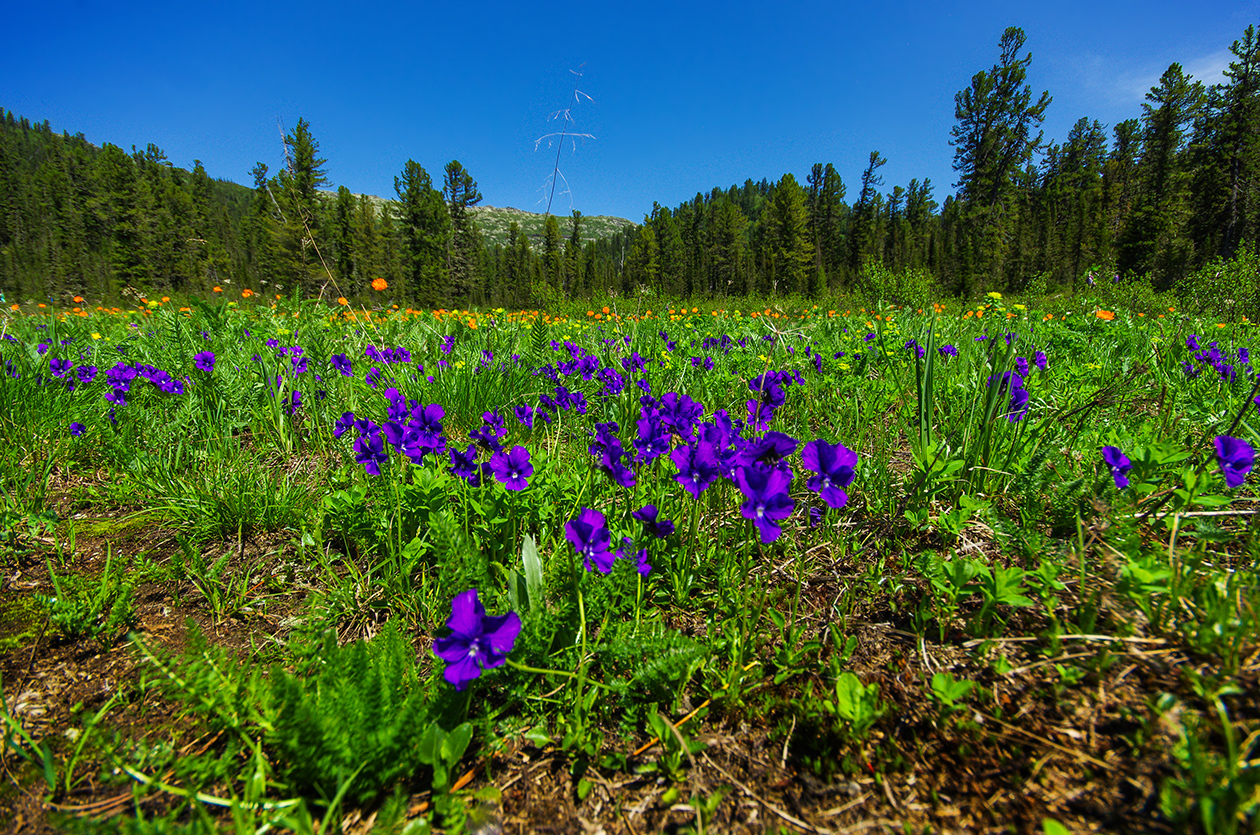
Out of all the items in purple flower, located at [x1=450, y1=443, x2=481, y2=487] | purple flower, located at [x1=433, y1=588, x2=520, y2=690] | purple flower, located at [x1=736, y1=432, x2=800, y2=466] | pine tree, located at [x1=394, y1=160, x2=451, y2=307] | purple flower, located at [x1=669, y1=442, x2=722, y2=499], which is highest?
pine tree, located at [x1=394, y1=160, x2=451, y2=307]

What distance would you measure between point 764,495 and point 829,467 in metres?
0.21

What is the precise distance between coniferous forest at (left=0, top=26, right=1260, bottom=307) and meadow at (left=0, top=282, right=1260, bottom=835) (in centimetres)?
339

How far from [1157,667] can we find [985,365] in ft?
5.66

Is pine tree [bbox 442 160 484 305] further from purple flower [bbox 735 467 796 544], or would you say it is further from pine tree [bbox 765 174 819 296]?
purple flower [bbox 735 467 796 544]

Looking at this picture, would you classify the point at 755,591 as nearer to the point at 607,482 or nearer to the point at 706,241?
the point at 607,482

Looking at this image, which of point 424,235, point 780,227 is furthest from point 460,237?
point 780,227

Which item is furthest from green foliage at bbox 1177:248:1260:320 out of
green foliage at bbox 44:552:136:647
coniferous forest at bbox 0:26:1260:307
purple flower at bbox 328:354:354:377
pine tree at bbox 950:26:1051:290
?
pine tree at bbox 950:26:1051:290

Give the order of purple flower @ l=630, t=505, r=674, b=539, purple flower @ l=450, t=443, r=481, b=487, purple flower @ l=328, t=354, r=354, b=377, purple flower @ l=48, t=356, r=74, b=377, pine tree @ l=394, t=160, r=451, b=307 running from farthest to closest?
pine tree @ l=394, t=160, r=451, b=307
purple flower @ l=328, t=354, r=354, b=377
purple flower @ l=48, t=356, r=74, b=377
purple flower @ l=450, t=443, r=481, b=487
purple flower @ l=630, t=505, r=674, b=539

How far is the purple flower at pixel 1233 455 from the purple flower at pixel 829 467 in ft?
3.15

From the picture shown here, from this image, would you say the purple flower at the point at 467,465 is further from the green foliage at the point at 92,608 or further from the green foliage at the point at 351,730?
the green foliage at the point at 92,608

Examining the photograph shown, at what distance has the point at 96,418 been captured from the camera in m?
2.89

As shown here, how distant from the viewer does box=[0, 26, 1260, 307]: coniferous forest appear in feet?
103

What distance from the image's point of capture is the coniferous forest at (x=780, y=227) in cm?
3131

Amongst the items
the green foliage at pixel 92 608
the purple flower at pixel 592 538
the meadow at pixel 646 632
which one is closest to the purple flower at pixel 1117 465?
the meadow at pixel 646 632
